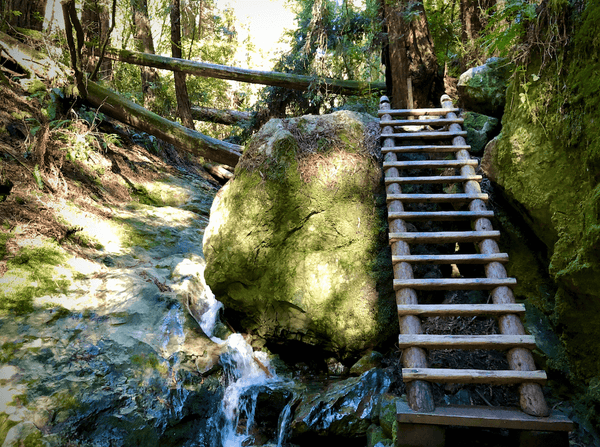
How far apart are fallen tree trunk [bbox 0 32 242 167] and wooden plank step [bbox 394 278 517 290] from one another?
4876 mm

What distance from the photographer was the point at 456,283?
3613 mm

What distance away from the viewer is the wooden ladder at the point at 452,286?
304cm

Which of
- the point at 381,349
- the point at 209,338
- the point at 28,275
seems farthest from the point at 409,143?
the point at 28,275

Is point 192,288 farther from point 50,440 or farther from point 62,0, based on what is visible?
point 62,0

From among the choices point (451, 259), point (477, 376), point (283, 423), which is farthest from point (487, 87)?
point (283, 423)

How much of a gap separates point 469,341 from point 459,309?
0.31 m

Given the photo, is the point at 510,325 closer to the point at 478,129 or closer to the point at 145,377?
the point at 478,129

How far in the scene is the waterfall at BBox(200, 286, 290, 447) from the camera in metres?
4.14

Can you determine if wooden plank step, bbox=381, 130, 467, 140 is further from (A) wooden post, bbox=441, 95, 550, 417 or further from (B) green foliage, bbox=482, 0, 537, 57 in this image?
(B) green foliage, bbox=482, 0, 537, 57

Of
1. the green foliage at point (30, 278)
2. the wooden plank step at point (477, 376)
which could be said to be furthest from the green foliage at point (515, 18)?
the green foliage at point (30, 278)

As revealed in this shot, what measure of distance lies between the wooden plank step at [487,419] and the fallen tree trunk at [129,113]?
5818 millimetres

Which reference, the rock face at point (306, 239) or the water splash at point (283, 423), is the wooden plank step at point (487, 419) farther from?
the water splash at point (283, 423)

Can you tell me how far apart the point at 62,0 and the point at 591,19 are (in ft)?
21.1

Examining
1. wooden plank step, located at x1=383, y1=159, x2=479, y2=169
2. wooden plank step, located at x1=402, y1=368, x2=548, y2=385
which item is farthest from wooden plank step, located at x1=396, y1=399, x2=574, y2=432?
wooden plank step, located at x1=383, y1=159, x2=479, y2=169
